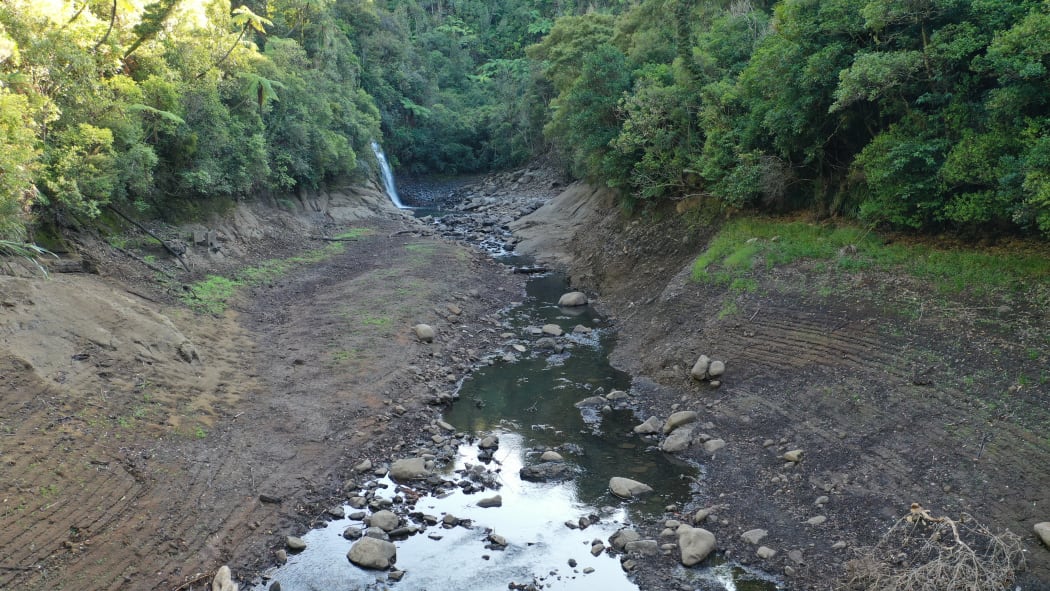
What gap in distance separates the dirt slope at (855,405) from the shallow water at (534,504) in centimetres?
78

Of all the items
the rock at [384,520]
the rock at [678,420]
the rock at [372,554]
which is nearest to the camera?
the rock at [372,554]

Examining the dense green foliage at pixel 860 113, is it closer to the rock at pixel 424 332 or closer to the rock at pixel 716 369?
the rock at pixel 716 369

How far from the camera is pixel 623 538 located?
10.9 meters

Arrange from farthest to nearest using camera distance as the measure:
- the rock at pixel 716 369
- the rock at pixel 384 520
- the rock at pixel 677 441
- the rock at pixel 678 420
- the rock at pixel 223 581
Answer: the rock at pixel 716 369
the rock at pixel 678 420
the rock at pixel 677 441
the rock at pixel 384 520
the rock at pixel 223 581

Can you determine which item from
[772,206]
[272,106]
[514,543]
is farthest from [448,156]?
[514,543]

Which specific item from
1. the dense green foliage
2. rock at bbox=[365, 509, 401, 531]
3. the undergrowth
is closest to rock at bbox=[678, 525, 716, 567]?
rock at bbox=[365, 509, 401, 531]

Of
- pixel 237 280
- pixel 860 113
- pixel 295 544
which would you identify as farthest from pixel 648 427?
pixel 237 280

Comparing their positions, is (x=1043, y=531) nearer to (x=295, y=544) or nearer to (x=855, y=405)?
(x=855, y=405)

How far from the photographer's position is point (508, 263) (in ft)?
111

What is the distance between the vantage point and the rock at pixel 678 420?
48.9ft

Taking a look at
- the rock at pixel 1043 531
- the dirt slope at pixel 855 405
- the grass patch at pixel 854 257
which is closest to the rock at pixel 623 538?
the dirt slope at pixel 855 405

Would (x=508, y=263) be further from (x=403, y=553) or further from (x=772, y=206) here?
(x=403, y=553)

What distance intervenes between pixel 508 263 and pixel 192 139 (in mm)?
15680

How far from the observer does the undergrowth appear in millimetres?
19812
